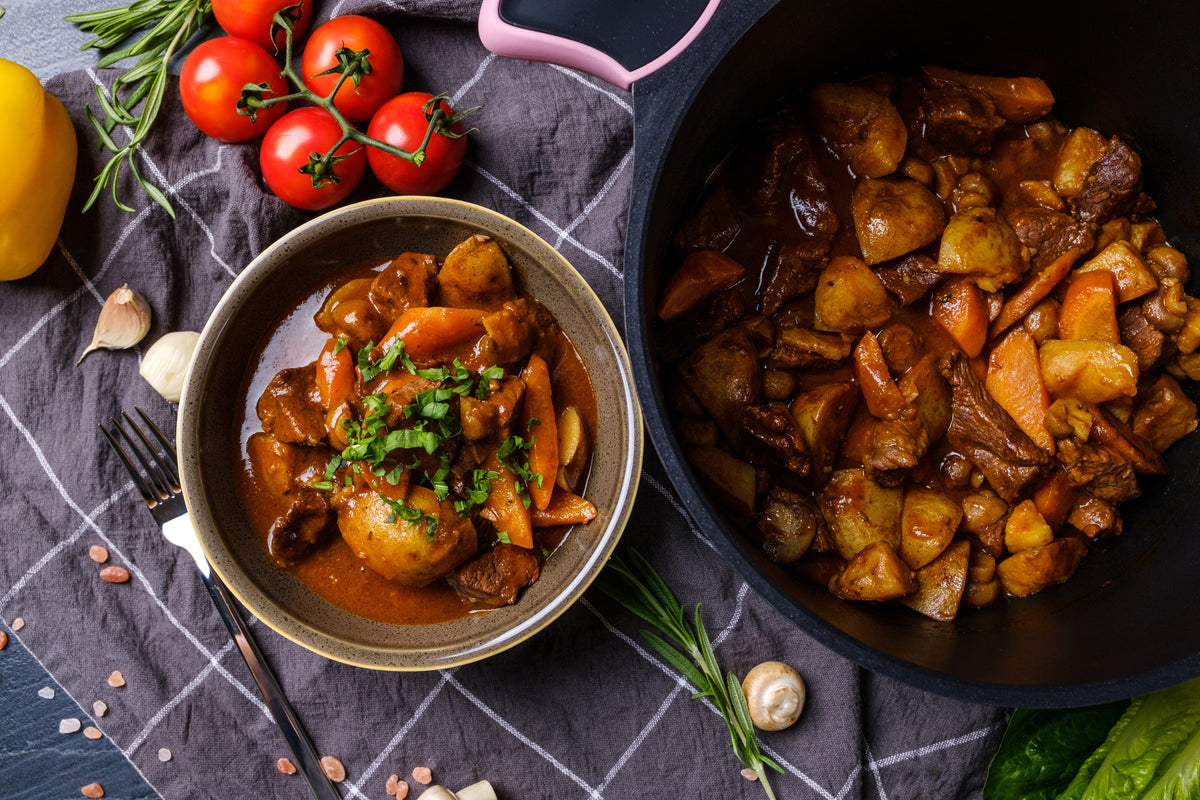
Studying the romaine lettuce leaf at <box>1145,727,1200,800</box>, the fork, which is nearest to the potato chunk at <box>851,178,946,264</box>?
the romaine lettuce leaf at <box>1145,727,1200,800</box>

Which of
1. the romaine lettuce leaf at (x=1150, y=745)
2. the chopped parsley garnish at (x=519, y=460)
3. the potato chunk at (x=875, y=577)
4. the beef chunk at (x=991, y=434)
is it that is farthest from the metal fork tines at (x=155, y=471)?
the romaine lettuce leaf at (x=1150, y=745)

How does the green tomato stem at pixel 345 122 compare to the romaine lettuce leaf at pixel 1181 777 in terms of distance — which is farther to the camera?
the romaine lettuce leaf at pixel 1181 777

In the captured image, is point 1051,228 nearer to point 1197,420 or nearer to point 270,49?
point 1197,420

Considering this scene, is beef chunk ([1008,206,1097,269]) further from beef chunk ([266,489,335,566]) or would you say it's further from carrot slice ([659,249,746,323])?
beef chunk ([266,489,335,566])

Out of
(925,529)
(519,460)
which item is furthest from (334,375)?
(925,529)

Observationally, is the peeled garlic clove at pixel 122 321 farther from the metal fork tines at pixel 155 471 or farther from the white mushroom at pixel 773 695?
the white mushroom at pixel 773 695
